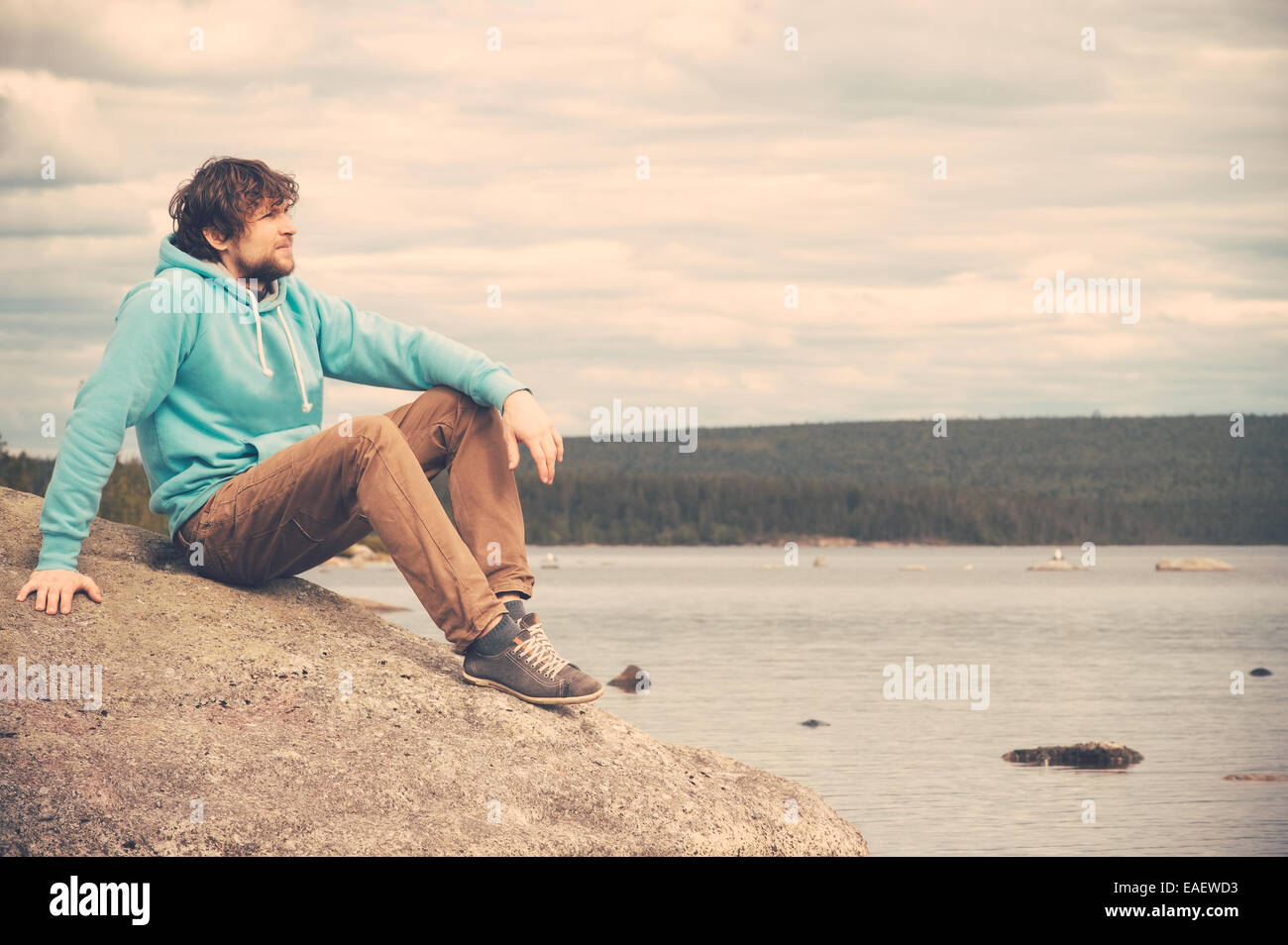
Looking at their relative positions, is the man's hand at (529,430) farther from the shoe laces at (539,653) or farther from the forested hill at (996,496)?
the forested hill at (996,496)

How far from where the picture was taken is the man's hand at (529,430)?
599cm

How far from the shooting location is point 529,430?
5.98 metres

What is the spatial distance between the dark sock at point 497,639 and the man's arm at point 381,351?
3.36ft

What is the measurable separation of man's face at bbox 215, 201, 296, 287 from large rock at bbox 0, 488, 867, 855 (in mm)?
1473

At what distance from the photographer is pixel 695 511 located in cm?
13762

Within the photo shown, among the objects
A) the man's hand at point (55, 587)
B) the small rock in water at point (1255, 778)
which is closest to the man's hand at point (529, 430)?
the man's hand at point (55, 587)

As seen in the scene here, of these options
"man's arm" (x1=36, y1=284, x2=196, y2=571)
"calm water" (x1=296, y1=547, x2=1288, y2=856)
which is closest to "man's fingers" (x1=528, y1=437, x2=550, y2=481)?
"man's arm" (x1=36, y1=284, x2=196, y2=571)

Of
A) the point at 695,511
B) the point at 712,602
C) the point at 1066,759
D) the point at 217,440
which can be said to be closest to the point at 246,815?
the point at 217,440

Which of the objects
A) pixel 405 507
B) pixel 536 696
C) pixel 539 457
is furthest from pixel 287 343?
pixel 536 696

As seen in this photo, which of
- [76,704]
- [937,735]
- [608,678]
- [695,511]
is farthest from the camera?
[695,511]

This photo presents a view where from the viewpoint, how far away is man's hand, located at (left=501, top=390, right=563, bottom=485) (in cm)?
599

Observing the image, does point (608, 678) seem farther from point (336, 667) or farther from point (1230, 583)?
point (1230, 583)
